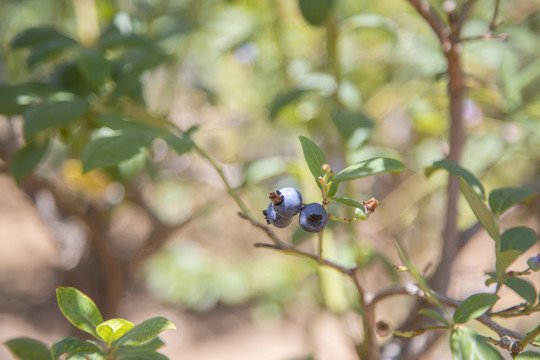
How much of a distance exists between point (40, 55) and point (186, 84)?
1016 millimetres

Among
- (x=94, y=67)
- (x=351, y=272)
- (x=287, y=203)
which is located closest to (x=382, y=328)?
(x=351, y=272)

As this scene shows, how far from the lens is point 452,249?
812 mm

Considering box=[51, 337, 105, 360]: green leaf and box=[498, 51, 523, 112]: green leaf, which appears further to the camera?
box=[498, 51, 523, 112]: green leaf

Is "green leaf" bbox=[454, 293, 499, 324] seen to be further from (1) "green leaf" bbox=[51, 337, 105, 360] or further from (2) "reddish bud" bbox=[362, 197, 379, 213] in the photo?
(1) "green leaf" bbox=[51, 337, 105, 360]

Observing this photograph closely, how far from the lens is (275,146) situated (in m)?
2.27

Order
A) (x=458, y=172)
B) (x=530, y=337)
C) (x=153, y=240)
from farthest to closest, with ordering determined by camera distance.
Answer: (x=153, y=240) → (x=458, y=172) → (x=530, y=337)

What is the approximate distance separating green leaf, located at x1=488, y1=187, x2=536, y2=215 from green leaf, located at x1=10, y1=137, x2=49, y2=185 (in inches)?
23.1

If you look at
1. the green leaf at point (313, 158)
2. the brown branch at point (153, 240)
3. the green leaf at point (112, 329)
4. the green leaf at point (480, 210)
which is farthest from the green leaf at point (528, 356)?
the brown branch at point (153, 240)

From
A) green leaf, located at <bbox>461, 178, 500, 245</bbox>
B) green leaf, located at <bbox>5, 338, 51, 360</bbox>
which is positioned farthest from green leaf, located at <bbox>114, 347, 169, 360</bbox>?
green leaf, located at <bbox>461, 178, 500, 245</bbox>

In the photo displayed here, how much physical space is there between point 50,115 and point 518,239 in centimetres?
56

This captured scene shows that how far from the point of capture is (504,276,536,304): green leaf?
52 centimetres

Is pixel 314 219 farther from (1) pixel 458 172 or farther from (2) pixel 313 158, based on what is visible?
(1) pixel 458 172

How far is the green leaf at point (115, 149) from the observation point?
57 centimetres

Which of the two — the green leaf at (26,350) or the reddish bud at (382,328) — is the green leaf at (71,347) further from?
the reddish bud at (382,328)
